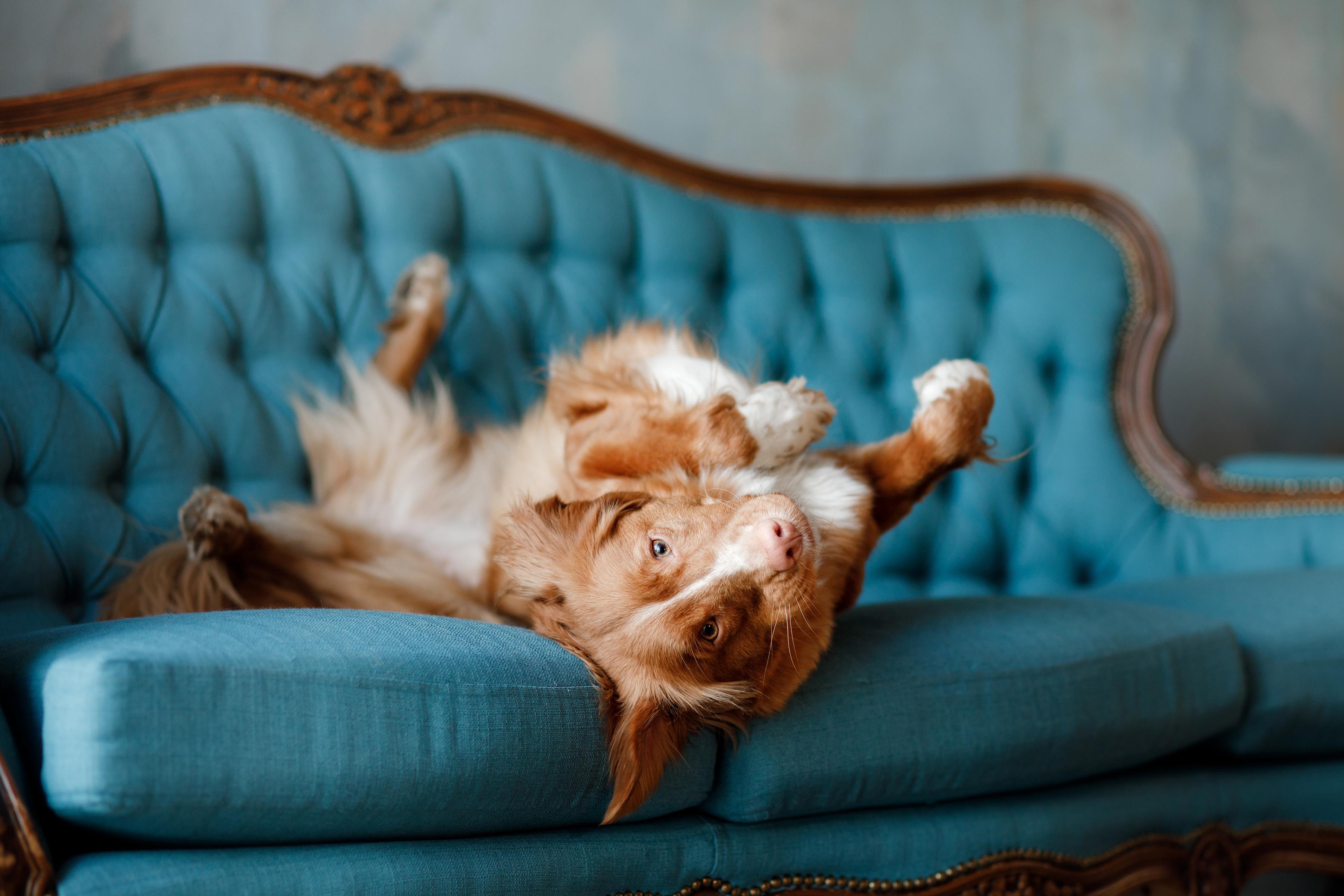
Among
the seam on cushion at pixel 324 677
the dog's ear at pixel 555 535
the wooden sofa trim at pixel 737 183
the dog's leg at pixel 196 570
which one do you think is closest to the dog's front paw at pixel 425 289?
the wooden sofa trim at pixel 737 183

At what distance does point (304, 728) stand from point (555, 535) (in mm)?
510

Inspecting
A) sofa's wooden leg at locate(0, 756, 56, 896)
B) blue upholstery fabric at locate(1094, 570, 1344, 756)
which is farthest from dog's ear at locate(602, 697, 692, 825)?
blue upholstery fabric at locate(1094, 570, 1344, 756)

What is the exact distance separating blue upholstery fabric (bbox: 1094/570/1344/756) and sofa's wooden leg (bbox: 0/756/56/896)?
200 centimetres

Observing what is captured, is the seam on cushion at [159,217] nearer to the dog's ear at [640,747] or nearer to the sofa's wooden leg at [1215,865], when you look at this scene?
the dog's ear at [640,747]

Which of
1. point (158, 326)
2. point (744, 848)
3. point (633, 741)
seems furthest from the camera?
point (158, 326)

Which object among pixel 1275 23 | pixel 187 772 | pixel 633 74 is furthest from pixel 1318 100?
pixel 187 772

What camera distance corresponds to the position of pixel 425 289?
243cm

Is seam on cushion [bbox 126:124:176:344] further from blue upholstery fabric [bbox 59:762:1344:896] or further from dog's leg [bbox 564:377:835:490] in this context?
blue upholstery fabric [bbox 59:762:1344:896]

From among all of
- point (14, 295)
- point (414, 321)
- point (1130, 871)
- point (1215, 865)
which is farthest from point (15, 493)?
point (1215, 865)

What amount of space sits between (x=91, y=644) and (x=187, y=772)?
0.21 metres

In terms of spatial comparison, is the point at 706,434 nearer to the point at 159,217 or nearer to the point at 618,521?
the point at 618,521

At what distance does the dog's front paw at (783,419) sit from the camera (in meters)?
1.71

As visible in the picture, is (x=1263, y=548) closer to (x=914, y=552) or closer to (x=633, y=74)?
(x=914, y=552)

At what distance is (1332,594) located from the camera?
222 cm
